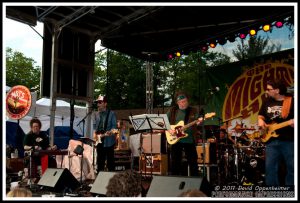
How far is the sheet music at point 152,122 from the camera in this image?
7.46 metres

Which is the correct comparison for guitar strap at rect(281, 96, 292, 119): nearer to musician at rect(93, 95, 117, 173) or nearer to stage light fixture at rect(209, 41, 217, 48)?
musician at rect(93, 95, 117, 173)

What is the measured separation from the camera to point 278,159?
5.81m

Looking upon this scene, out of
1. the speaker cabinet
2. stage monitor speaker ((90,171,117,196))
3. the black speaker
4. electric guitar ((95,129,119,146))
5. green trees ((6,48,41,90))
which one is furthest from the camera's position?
green trees ((6,48,41,90))

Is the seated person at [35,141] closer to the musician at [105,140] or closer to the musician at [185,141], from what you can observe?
the musician at [105,140]

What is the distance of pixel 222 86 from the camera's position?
462 inches

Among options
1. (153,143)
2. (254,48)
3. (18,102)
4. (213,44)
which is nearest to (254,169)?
(153,143)

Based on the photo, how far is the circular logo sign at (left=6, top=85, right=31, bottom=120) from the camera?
983 cm

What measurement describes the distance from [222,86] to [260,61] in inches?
55.0

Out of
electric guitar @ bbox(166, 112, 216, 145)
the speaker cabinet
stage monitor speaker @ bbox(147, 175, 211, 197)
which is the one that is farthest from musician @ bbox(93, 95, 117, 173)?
stage monitor speaker @ bbox(147, 175, 211, 197)

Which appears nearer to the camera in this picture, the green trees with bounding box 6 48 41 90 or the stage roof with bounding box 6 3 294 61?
the stage roof with bounding box 6 3 294 61

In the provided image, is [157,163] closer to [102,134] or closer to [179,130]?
[102,134]

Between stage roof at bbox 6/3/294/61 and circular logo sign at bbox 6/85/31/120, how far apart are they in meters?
2.12

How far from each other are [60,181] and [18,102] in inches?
170

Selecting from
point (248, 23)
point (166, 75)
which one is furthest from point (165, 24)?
point (166, 75)
